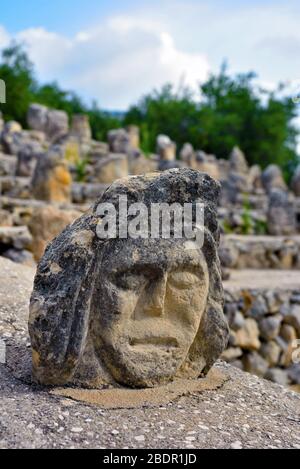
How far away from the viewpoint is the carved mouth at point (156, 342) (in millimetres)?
2986

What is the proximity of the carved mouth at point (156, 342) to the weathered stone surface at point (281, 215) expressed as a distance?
969 centimetres

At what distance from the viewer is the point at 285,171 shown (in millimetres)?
30953

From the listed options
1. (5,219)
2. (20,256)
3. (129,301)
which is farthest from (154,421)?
(5,219)

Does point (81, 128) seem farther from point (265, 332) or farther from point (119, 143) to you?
point (265, 332)

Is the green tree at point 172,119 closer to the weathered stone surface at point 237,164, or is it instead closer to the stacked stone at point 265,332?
the weathered stone surface at point 237,164

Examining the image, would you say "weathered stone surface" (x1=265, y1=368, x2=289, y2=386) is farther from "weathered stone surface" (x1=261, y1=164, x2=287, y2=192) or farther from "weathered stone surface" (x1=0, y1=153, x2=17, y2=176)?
"weathered stone surface" (x1=261, y1=164, x2=287, y2=192)

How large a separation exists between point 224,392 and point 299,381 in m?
4.25

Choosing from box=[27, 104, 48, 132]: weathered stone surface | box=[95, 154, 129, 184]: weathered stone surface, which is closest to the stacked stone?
box=[95, 154, 129, 184]: weathered stone surface

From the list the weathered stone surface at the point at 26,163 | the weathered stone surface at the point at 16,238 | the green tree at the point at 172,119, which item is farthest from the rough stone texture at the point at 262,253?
the green tree at the point at 172,119

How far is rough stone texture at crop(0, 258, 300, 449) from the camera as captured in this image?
Answer: 2426mm

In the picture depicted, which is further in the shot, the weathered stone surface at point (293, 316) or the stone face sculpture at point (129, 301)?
the weathered stone surface at point (293, 316)

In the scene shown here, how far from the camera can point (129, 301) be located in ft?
9.63
